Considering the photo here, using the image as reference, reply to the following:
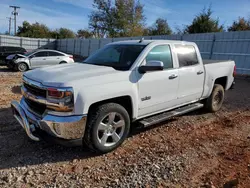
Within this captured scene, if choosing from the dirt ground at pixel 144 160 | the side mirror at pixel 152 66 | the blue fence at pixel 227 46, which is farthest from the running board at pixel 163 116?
the blue fence at pixel 227 46

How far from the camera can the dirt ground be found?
2904 millimetres

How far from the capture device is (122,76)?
3527 millimetres

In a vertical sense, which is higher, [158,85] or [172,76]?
[172,76]

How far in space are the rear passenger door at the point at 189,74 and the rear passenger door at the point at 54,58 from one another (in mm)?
11359

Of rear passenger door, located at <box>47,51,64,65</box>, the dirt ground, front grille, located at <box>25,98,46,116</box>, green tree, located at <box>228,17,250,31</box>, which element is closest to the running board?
the dirt ground

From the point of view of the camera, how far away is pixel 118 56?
13.8ft

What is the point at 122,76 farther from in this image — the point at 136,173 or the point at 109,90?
the point at 136,173

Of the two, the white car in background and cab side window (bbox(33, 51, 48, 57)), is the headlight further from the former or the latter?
cab side window (bbox(33, 51, 48, 57))

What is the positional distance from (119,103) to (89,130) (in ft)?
2.45

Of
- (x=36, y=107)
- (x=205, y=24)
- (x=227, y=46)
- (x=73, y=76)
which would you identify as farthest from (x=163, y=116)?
(x=205, y=24)

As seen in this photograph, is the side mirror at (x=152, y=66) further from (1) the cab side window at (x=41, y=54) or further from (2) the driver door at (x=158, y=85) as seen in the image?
(1) the cab side window at (x=41, y=54)

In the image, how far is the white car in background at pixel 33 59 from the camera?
13.6 m

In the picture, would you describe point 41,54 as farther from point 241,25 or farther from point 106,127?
point 241,25

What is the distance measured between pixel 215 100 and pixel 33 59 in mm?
11763
